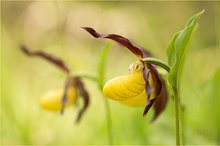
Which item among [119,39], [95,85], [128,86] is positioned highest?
[119,39]

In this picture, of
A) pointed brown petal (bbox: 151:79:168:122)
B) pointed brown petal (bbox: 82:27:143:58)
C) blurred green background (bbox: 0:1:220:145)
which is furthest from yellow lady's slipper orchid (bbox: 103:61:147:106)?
blurred green background (bbox: 0:1:220:145)

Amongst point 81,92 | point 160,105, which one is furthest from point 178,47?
point 81,92

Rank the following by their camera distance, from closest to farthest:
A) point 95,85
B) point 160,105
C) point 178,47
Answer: point 178,47
point 160,105
point 95,85

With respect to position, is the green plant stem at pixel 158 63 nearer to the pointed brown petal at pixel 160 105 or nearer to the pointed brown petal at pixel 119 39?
the pointed brown petal at pixel 119 39

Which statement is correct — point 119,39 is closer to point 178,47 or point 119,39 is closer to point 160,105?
point 178,47

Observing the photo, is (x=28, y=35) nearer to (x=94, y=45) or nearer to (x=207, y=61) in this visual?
(x=94, y=45)

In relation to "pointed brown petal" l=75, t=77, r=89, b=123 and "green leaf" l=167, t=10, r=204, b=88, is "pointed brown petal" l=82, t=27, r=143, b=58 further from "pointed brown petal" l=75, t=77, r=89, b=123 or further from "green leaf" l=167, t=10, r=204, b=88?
"pointed brown petal" l=75, t=77, r=89, b=123

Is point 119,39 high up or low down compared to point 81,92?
up

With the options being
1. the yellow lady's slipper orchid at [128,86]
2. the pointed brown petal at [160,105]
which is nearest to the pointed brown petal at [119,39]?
the yellow lady's slipper orchid at [128,86]

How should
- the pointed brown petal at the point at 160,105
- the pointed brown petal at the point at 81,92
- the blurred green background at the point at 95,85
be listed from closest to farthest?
the pointed brown petal at the point at 160,105 → the pointed brown petal at the point at 81,92 → the blurred green background at the point at 95,85
